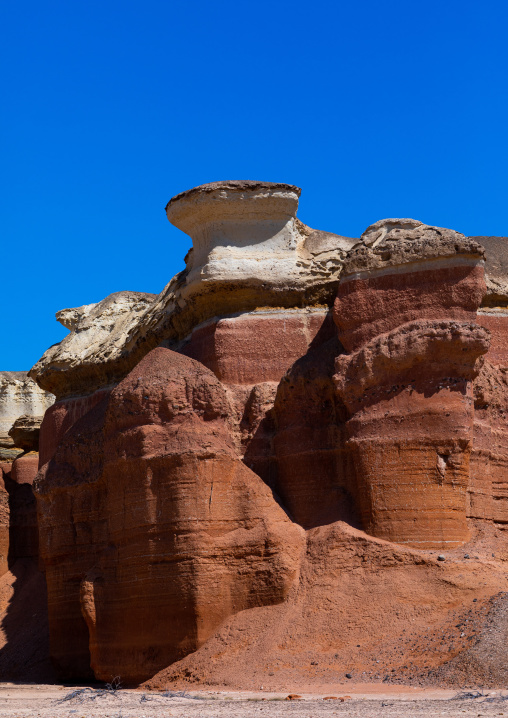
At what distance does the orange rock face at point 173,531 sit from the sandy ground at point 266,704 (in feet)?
4.31

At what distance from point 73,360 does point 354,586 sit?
11.2m

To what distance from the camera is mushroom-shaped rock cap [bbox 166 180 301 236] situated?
2238 centimetres

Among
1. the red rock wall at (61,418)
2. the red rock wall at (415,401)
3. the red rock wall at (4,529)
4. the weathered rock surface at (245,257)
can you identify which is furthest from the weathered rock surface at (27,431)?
the red rock wall at (415,401)

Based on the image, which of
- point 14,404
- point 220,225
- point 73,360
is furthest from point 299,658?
point 14,404

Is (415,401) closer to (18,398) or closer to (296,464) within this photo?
(296,464)

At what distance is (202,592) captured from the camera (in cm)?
1914

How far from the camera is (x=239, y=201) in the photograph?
22.5 metres

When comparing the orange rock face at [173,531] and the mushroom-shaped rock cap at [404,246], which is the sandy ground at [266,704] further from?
the mushroom-shaped rock cap at [404,246]

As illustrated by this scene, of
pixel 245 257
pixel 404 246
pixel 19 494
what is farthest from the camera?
pixel 19 494

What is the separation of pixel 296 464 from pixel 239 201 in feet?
16.9

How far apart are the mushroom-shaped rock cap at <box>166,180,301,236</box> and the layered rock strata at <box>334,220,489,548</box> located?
2789mm

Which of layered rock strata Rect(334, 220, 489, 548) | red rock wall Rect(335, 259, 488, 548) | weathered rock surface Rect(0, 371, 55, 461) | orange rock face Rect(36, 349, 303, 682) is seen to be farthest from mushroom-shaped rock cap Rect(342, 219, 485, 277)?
weathered rock surface Rect(0, 371, 55, 461)

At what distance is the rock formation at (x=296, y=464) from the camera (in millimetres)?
18422

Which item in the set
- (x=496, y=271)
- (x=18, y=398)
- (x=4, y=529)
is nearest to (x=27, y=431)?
(x=4, y=529)
